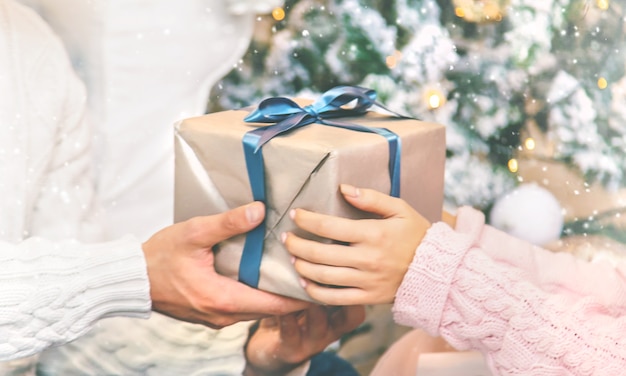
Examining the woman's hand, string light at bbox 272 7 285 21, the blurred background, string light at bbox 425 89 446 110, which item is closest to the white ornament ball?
the blurred background

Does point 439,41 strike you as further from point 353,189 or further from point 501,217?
point 353,189

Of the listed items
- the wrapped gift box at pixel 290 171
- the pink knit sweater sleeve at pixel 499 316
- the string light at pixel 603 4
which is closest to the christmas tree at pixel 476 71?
the string light at pixel 603 4

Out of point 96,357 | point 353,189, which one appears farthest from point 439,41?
point 96,357

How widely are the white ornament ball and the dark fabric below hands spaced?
327 mm

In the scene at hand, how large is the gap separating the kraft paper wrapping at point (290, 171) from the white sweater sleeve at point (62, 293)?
10 centimetres

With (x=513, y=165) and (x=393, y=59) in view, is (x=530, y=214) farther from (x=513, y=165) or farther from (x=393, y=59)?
(x=393, y=59)

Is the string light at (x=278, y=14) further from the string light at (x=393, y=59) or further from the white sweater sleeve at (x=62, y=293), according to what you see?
the white sweater sleeve at (x=62, y=293)

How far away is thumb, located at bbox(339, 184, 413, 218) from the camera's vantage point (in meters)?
0.74

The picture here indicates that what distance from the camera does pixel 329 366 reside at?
113 cm

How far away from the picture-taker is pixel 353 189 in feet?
2.42

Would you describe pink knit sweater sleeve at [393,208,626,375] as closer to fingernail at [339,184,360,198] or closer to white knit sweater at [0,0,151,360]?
fingernail at [339,184,360,198]

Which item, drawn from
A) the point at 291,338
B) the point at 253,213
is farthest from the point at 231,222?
the point at 291,338

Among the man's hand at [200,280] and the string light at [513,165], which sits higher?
the string light at [513,165]

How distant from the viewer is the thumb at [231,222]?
0.77m
